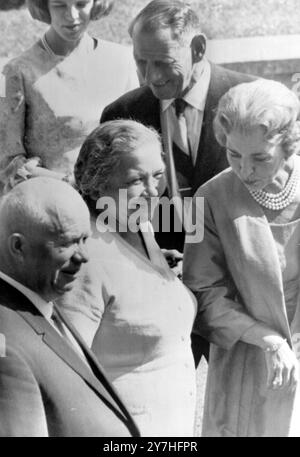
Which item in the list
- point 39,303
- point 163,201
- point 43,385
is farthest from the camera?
point 163,201

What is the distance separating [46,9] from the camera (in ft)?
16.9

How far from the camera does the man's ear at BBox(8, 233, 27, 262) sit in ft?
16.3

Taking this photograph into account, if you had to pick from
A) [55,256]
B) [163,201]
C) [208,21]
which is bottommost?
[55,256]

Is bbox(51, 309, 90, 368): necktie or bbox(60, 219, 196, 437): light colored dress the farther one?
bbox(60, 219, 196, 437): light colored dress

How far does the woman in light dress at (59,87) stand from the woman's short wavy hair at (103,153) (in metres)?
0.06

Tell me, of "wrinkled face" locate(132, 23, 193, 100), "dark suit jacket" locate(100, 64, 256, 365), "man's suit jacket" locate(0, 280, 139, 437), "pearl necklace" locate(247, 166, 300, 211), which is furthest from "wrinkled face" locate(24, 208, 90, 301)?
"pearl necklace" locate(247, 166, 300, 211)

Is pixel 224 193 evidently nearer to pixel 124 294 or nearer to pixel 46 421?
pixel 124 294

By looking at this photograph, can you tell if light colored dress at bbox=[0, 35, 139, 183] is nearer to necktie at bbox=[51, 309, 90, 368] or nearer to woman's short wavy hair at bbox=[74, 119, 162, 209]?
woman's short wavy hair at bbox=[74, 119, 162, 209]

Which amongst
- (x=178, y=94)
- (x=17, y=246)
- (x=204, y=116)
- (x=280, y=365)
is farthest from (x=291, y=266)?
(x=17, y=246)

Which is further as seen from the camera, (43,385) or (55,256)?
(55,256)

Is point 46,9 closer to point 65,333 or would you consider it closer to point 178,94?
point 178,94

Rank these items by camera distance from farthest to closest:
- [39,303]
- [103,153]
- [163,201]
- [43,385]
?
[163,201] < [103,153] < [39,303] < [43,385]

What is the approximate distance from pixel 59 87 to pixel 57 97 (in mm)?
43

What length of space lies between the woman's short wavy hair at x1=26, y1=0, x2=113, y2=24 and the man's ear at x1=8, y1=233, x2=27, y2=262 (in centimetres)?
93
